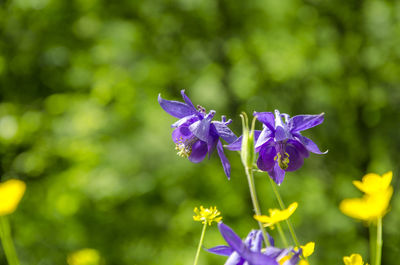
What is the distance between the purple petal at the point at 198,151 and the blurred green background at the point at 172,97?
164 inches

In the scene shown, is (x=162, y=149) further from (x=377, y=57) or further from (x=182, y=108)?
(x=182, y=108)

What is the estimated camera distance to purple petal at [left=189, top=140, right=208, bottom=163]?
3.79 feet

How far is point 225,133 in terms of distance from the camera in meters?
1.06

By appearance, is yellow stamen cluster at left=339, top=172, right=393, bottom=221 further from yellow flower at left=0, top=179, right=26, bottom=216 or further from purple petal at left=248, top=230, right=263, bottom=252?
yellow flower at left=0, top=179, right=26, bottom=216

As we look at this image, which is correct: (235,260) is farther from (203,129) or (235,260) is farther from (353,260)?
(203,129)

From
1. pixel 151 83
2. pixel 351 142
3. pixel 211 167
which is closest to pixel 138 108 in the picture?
pixel 151 83

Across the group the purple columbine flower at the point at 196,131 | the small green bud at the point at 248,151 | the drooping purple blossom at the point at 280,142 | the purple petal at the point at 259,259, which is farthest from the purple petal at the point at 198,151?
the purple petal at the point at 259,259

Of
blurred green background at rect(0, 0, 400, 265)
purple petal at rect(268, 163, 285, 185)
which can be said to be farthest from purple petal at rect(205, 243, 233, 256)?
blurred green background at rect(0, 0, 400, 265)

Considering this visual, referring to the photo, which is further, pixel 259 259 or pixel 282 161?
pixel 282 161

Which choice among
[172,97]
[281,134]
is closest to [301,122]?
[281,134]

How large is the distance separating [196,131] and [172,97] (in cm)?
526

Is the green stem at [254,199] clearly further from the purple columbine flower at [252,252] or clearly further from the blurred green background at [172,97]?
the blurred green background at [172,97]

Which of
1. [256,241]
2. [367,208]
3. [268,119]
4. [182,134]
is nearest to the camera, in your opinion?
[367,208]

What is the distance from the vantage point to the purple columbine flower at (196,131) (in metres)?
1.06
